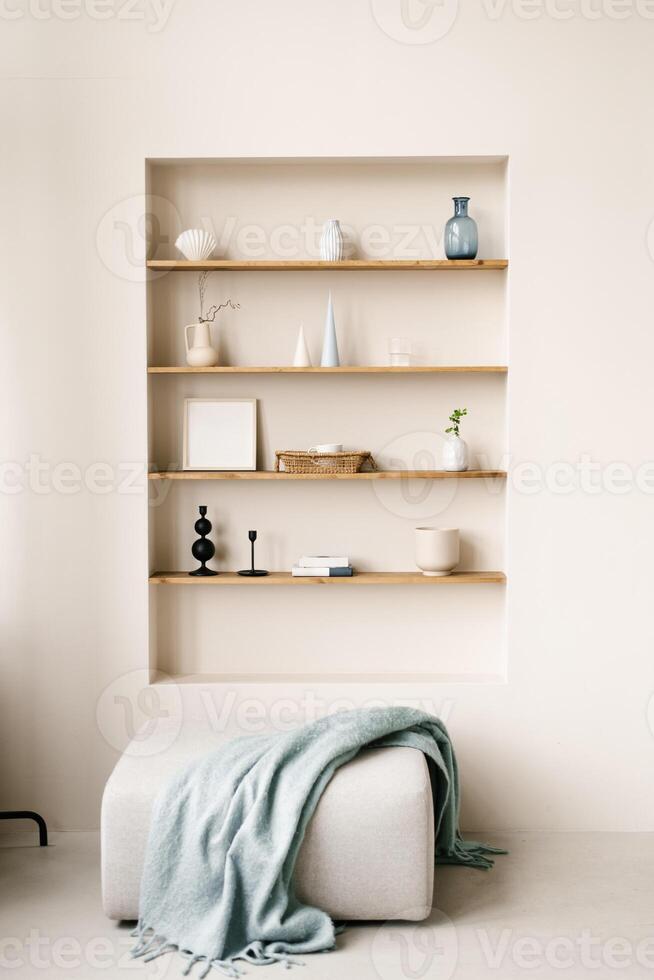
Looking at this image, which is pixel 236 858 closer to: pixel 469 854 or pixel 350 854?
pixel 350 854

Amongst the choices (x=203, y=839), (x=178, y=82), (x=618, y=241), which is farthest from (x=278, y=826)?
(x=178, y=82)

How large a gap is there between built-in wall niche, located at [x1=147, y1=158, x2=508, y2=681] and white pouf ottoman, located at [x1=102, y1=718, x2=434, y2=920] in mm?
905

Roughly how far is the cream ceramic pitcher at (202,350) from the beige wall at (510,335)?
18 cm

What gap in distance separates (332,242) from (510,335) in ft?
2.23

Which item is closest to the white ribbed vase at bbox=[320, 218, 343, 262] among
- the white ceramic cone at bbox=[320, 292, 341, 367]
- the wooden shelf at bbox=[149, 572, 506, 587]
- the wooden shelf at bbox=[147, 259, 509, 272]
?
the wooden shelf at bbox=[147, 259, 509, 272]

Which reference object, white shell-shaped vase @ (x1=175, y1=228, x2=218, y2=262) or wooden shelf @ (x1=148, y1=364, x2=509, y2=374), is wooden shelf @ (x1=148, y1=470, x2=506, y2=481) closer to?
wooden shelf @ (x1=148, y1=364, x2=509, y2=374)

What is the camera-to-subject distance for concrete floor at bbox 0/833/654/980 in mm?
2545

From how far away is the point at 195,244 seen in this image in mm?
3500

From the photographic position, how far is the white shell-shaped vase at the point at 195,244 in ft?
11.5

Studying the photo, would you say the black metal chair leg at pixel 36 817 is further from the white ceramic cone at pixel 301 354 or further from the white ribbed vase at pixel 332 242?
the white ribbed vase at pixel 332 242

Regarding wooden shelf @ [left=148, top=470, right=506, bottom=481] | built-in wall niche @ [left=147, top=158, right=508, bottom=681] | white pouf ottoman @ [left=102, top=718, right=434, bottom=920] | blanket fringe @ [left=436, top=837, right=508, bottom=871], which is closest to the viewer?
white pouf ottoman @ [left=102, top=718, right=434, bottom=920]

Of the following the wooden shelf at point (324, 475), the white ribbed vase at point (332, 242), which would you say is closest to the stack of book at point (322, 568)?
the wooden shelf at point (324, 475)

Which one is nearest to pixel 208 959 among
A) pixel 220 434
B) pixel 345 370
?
pixel 220 434

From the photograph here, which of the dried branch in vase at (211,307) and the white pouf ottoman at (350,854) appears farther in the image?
the dried branch in vase at (211,307)
